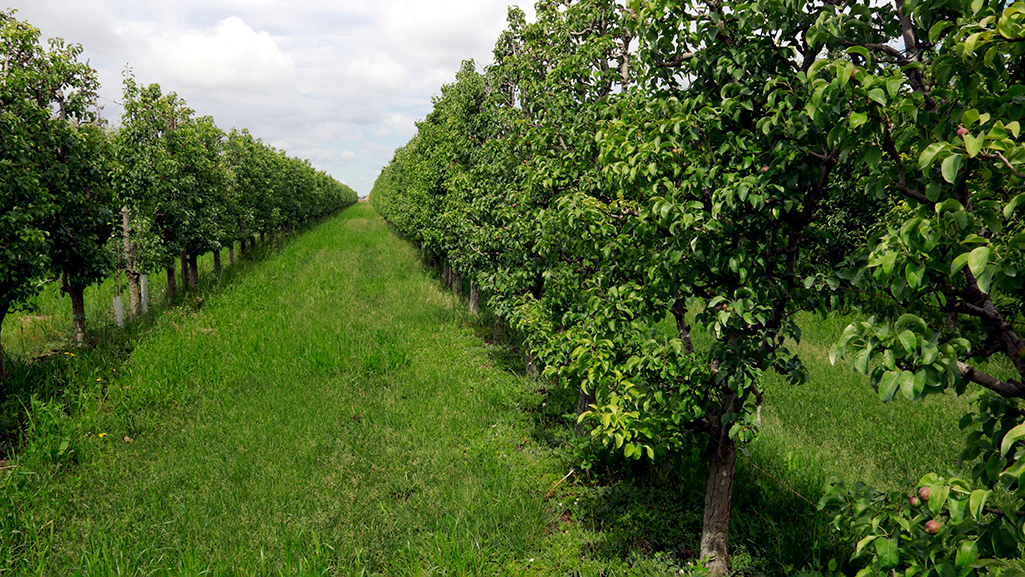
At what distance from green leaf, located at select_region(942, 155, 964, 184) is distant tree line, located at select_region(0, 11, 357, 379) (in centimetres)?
1051

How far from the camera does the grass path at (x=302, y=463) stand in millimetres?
5051

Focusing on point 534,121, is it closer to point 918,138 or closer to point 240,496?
point 918,138

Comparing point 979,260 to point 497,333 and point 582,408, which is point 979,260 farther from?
point 497,333

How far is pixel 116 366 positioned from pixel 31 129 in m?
4.47

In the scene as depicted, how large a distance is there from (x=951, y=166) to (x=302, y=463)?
717 cm

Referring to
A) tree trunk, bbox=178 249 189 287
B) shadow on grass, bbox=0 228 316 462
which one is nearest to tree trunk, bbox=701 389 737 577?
shadow on grass, bbox=0 228 316 462

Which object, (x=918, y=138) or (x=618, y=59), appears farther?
(x=618, y=59)

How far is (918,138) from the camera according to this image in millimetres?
2463

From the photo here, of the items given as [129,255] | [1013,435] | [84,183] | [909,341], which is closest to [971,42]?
[909,341]

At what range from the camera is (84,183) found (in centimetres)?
947

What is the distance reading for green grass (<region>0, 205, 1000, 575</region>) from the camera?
16.6ft

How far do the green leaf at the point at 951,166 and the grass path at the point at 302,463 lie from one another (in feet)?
15.8

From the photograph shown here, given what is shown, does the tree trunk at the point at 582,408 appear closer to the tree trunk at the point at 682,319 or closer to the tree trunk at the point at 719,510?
the tree trunk at the point at 682,319

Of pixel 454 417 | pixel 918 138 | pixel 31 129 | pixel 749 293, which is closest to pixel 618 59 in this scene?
pixel 749 293
